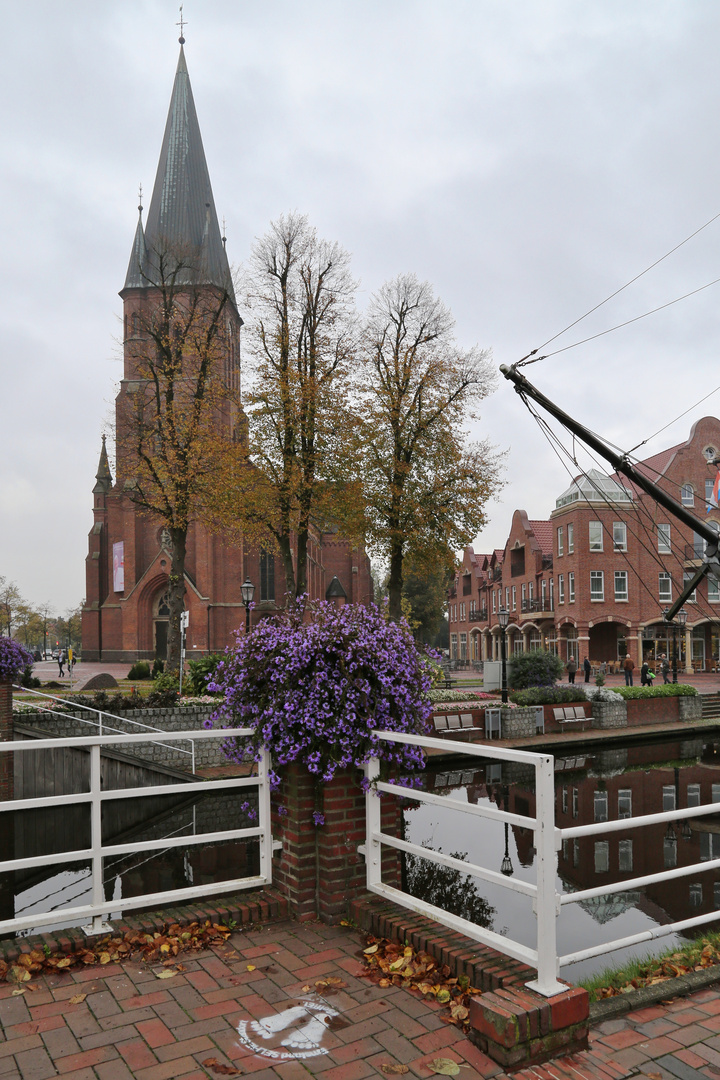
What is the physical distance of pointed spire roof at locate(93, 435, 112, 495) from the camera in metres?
55.1

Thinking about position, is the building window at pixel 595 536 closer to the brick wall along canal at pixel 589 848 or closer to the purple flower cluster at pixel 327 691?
the brick wall along canal at pixel 589 848

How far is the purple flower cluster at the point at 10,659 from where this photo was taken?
13164 millimetres

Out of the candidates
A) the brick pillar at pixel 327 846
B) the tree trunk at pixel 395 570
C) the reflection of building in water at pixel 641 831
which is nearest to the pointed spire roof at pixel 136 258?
the tree trunk at pixel 395 570

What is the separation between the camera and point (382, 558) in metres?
30.1

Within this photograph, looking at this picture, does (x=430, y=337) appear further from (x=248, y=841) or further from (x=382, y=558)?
(x=248, y=841)

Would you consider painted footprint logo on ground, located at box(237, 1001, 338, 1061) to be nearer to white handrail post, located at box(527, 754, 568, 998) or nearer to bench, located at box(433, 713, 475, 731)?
white handrail post, located at box(527, 754, 568, 998)

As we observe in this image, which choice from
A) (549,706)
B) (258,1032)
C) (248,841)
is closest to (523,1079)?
(258,1032)

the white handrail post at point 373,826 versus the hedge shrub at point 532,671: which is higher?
the white handrail post at point 373,826

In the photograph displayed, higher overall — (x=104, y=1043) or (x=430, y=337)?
(x=430, y=337)

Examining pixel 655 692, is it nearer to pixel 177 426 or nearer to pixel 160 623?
pixel 177 426

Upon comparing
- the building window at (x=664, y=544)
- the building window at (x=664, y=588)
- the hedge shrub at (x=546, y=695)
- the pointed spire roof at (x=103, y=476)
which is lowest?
the hedge shrub at (x=546, y=695)

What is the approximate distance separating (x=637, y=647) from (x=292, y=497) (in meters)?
29.4

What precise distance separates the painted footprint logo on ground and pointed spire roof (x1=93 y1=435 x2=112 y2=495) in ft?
177

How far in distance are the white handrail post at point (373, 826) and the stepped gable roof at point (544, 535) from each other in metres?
53.4
